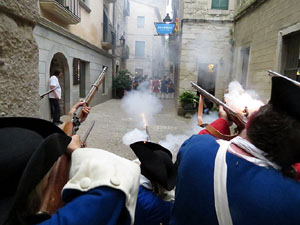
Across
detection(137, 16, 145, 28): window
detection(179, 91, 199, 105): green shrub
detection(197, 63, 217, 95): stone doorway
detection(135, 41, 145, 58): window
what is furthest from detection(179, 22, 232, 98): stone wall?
detection(137, 16, 145, 28): window

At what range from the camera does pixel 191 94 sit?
9883 millimetres

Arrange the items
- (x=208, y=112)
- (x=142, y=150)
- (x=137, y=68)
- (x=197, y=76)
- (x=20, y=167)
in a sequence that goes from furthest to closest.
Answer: (x=137, y=68)
(x=197, y=76)
(x=208, y=112)
(x=142, y=150)
(x=20, y=167)

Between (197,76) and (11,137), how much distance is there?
392 inches

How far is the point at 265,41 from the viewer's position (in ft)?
22.2

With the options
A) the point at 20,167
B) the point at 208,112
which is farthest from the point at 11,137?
the point at 208,112

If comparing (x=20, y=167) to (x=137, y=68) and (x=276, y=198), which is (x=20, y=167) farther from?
(x=137, y=68)

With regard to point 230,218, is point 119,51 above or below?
above

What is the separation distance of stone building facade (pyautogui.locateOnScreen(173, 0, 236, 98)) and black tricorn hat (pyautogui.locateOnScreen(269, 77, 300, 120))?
30.8 feet

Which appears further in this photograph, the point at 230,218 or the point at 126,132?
the point at 126,132

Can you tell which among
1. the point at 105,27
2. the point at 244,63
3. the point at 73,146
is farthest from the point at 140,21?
the point at 73,146

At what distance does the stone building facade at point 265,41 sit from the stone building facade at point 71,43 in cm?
644

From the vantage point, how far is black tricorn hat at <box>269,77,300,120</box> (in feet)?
2.80

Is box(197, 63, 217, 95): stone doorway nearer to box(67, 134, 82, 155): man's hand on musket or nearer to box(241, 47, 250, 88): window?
box(241, 47, 250, 88): window

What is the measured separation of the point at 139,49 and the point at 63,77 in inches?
1008
